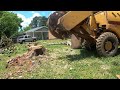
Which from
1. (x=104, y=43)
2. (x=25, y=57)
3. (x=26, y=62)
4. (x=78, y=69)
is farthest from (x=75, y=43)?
(x=78, y=69)

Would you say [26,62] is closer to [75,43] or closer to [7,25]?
[75,43]

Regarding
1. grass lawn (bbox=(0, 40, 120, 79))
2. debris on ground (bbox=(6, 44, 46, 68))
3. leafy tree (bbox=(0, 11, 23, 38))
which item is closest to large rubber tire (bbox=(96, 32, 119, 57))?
grass lawn (bbox=(0, 40, 120, 79))

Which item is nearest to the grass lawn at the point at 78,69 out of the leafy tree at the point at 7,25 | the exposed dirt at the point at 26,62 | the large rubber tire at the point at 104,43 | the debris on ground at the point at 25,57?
the large rubber tire at the point at 104,43

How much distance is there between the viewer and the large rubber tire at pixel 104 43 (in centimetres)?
1004

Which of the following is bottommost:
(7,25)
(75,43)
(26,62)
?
(26,62)

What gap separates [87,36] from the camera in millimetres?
10570

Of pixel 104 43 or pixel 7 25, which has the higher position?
pixel 7 25

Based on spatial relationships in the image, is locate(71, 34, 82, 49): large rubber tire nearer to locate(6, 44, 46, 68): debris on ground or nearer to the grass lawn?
locate(6, 44, 46, 68): debris on ground

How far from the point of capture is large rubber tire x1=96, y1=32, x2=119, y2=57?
32.9 ft

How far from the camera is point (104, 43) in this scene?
10.2 m

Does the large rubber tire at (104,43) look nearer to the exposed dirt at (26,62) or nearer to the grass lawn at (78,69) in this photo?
the grass lawn at (78,69)
